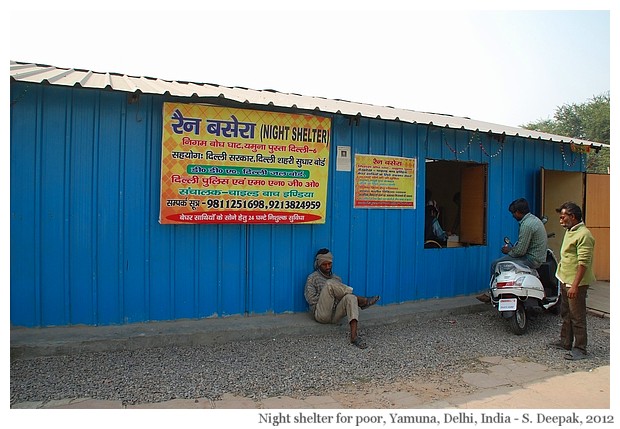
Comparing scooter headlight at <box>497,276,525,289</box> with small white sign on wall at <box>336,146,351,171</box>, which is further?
small white sign on wall at <box>336,146,351,171</box>

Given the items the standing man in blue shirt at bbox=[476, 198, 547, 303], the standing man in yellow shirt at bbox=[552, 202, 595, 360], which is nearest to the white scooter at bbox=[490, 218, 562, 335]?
the standing man in blue shirt at bbox=[476, 198, 547, 303]

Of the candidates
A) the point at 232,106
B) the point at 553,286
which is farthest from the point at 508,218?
the point at 232,106

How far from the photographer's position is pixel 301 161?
5.71 meters

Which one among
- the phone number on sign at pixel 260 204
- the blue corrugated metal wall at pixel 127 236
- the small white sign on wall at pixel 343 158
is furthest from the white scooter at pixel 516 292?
the phone number on sign at pixel 260 204

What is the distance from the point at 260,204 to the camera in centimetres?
547

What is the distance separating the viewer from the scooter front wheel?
229 inches

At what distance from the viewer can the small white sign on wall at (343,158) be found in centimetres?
604

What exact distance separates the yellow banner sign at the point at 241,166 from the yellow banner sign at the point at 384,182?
0.59m

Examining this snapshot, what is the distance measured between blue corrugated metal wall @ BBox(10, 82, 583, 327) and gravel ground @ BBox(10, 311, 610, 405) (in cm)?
61

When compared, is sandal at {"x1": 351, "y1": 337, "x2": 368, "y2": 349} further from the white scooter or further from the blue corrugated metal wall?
the white scooter

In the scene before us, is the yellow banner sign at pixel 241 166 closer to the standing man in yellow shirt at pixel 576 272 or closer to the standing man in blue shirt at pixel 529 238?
the standing man in blue shirt at pixel 529 238

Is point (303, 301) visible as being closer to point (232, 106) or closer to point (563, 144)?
point (232, 106)
